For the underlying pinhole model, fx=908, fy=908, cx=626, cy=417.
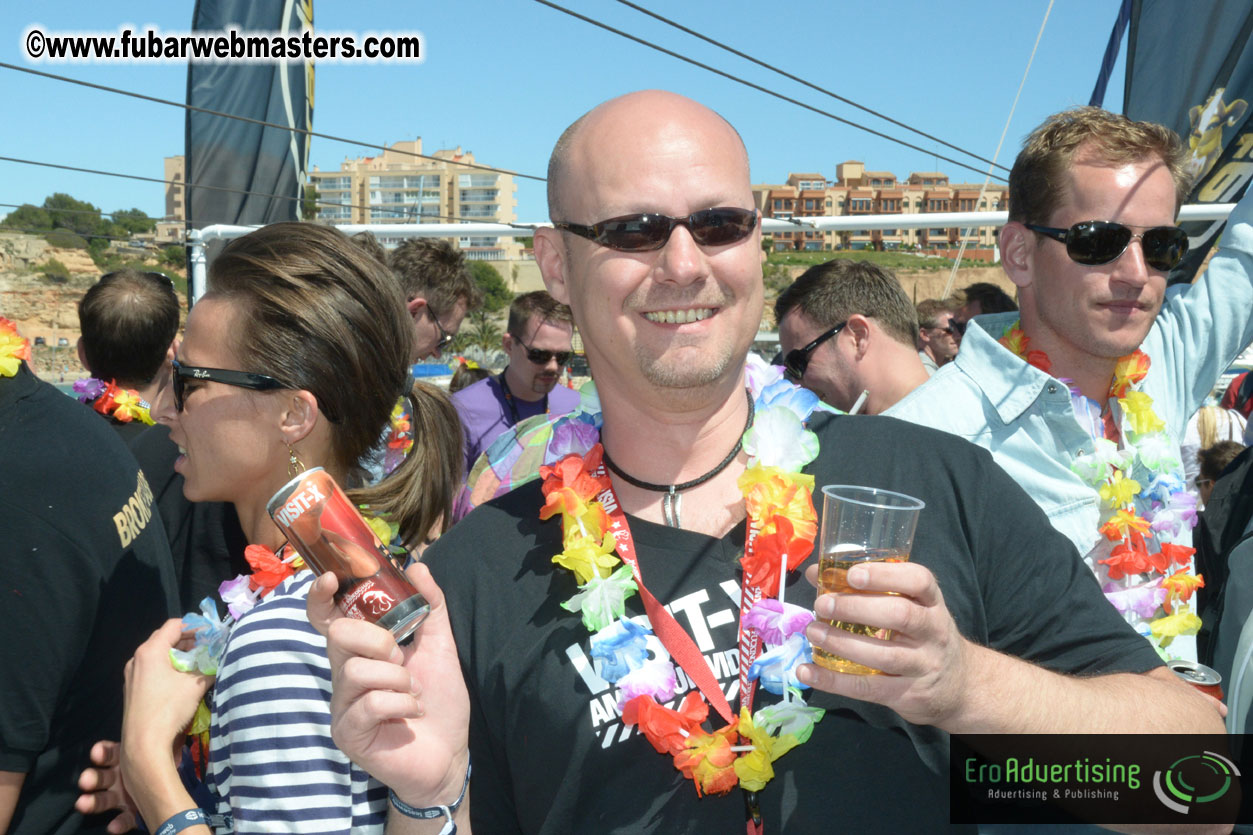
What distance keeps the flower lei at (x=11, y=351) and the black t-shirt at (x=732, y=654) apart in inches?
50.0

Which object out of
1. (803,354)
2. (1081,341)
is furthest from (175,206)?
(1081,341)

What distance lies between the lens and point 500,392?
6164mm

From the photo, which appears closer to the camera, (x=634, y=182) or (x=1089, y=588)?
(x=1089, y=588)

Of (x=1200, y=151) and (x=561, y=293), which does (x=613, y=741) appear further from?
(x=1200, y=151)

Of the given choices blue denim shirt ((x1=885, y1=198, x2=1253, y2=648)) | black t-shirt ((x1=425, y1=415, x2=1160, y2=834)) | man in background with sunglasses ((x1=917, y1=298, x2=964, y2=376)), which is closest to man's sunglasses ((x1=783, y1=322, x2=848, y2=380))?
blue denim shirt ((x1=885, y1=198, x2=1253, y2=648))

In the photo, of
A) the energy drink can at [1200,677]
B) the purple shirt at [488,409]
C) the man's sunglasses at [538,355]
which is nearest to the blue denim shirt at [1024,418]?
the energy drink can at [1200,677]

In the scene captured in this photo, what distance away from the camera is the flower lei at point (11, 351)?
7.31 ft

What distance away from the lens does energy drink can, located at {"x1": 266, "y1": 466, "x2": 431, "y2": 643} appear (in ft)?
4.71

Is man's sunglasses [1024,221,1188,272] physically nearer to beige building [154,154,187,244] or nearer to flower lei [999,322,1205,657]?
flower lei [999,322,1205,657]

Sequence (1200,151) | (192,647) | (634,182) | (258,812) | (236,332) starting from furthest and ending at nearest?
1. (1200,151)
2. (236,332)
3. (192,647)
4. (634,182)
5. (258,812)

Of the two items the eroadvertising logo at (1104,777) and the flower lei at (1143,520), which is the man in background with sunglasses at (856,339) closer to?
the flower lei at (1143,520)

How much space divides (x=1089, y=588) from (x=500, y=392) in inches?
188

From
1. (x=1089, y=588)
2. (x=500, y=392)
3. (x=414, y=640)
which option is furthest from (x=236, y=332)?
(x=500, y=392)

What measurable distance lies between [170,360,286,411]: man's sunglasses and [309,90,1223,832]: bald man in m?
0.63
